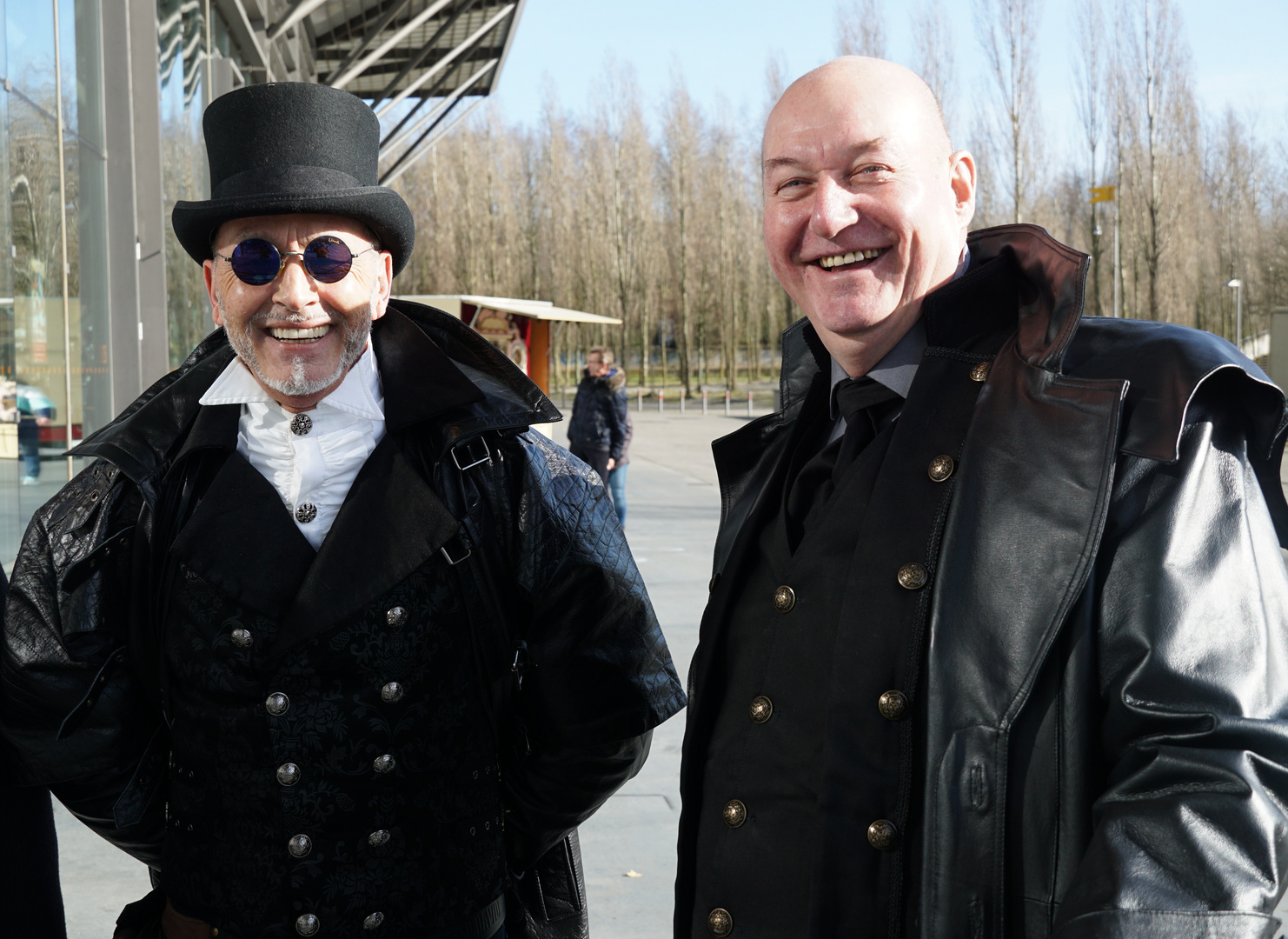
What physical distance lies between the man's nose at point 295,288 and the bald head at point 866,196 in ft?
2.87

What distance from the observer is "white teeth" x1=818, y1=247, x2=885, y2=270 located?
5.56 ft

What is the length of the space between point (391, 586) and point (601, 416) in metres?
8.74

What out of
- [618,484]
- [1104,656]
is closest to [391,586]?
[1104,656]

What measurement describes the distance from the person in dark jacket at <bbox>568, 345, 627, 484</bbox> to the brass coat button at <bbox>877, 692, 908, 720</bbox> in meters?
9.13

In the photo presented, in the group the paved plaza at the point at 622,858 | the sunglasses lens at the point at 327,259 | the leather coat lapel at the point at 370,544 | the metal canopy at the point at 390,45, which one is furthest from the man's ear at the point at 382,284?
the metal canopy at the point at 390,45

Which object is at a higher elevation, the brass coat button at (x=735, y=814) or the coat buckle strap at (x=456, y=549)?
the coat buckle strap at (x=456, y=549)

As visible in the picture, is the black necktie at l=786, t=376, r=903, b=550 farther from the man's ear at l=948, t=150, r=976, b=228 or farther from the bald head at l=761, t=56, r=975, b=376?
the man's ear at l=948, t=150, r=976, b=228

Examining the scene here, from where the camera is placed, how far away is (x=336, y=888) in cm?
193

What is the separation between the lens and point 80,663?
78.3 inches

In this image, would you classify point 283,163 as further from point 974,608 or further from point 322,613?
point 974,608

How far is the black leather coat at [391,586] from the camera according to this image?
1998 mm

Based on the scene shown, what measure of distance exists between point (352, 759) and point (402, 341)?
2.67 feet

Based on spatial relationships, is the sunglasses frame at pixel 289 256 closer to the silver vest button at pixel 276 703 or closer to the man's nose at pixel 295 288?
the man's nose at pixel 295 288

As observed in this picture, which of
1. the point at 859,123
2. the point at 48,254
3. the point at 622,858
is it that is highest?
the point at 48,254
